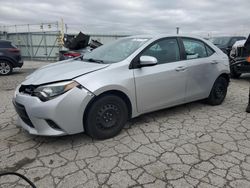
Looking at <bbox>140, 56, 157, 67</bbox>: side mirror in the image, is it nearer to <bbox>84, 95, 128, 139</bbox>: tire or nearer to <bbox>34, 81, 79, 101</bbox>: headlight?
<bbox>84, 95, 128, 139</bbox>: tire

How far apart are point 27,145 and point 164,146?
6.16 feet

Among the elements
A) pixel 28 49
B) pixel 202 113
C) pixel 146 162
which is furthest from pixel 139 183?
pixel 28 49

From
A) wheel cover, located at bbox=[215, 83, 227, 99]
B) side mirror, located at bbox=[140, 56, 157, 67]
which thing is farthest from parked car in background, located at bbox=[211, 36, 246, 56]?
side mirror, located at bbox=[140, 56, 157, 67]

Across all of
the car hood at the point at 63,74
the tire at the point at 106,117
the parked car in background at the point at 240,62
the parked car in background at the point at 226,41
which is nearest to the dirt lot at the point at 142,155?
the tire at the point at 106,117

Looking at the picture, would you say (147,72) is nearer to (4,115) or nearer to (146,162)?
(146,162)

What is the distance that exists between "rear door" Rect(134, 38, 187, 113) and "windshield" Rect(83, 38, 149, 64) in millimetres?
222

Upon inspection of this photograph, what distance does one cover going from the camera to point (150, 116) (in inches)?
168

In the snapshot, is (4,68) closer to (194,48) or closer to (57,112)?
(57,112)

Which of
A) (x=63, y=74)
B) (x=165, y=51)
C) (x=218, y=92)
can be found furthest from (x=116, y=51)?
(x=218, y=92)

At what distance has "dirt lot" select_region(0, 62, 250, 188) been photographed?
2.43 m

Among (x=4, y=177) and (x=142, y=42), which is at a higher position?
(x=142, y=42)

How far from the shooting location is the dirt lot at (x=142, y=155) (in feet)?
7.98

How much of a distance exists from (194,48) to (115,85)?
2040mm

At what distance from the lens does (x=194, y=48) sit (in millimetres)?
4383
